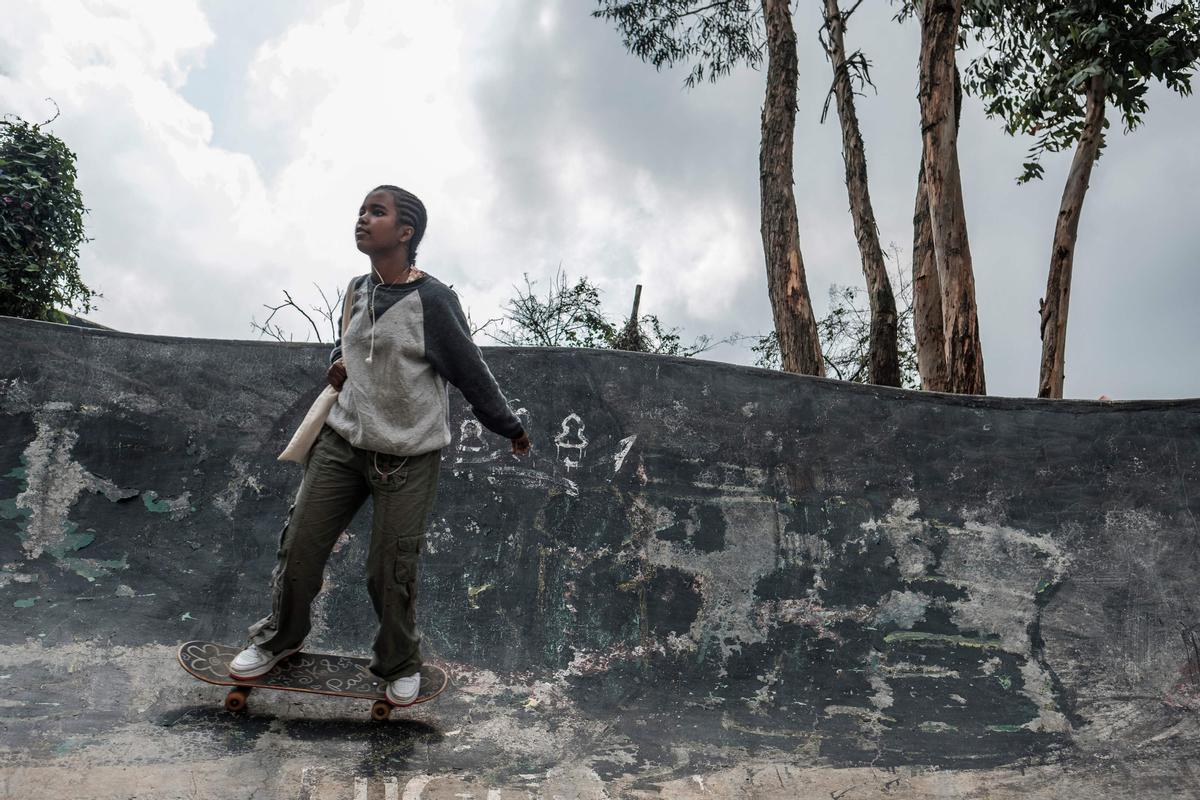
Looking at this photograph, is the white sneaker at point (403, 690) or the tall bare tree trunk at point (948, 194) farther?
the tall bare tree trunk at point (948, 194)

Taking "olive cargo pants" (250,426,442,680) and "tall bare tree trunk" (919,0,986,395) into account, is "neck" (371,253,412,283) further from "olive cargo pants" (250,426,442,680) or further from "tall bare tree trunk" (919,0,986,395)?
"tall bare tree trunk" (919,0,986,395)

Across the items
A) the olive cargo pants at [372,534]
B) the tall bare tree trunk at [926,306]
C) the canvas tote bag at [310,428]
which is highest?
the tall bare tree trunk at [926,306]

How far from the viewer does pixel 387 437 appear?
2941mm

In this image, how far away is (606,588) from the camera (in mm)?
4176

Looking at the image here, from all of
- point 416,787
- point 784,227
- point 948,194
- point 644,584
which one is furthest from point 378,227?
point 948,194

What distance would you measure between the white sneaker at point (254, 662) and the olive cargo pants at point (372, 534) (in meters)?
0.04

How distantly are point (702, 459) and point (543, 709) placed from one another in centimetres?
155

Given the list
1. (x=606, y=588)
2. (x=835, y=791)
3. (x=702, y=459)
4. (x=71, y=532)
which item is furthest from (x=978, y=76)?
(x=71, y=532)

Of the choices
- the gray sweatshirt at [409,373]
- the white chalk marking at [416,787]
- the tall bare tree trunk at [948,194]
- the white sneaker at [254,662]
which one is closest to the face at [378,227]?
the gray sweatshirt at [409,373]

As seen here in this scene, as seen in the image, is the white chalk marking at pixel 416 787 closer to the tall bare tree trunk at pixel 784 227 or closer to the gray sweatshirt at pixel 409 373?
the gray sweatshirt at pixel 409 373

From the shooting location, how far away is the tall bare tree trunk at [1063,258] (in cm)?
826

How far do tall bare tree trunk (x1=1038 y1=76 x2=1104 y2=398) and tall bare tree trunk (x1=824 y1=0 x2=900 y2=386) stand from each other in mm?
1306

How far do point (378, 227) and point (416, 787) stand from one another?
1795 mm

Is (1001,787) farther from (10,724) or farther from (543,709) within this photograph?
(10,724)
